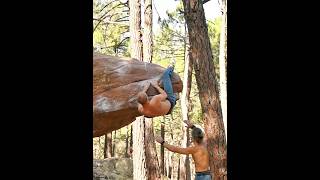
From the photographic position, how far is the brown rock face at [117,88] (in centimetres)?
543

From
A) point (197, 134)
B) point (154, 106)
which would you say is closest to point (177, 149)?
point (197, 134)

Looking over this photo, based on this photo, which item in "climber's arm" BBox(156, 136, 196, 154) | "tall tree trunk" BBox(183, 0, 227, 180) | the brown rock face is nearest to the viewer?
"climber's arm" BBox(156, 136, 196, 154)

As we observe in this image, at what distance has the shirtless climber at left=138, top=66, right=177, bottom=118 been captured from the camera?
538cm

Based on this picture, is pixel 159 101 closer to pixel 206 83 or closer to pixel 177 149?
pixel 177 149

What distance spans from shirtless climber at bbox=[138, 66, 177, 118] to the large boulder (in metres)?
2.87

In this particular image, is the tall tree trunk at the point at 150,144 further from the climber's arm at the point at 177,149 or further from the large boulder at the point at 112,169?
the climber's arm at the point at 177,149

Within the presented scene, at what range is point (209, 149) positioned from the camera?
649 cm

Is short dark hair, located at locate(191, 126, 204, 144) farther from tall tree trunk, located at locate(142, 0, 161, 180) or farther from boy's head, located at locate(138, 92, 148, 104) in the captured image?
tall tree trunk, located at locate(142, 0, 161, 180)

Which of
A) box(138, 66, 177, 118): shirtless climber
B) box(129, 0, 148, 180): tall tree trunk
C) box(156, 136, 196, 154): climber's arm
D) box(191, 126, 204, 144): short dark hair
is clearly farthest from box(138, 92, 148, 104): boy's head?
box(129, 0, 148, 180): tall tree trunk

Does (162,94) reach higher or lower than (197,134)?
higher

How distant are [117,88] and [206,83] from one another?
151 centimetres

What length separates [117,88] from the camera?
5.50 metres
